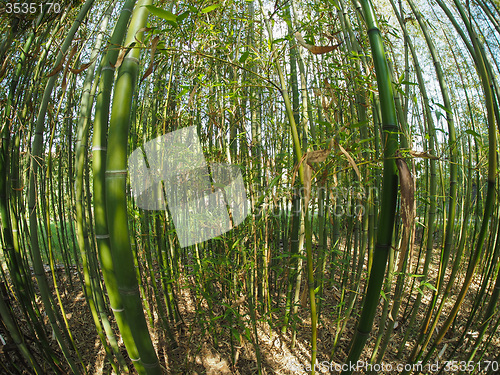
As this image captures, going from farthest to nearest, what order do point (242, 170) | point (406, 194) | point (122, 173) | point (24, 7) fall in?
point (242, 170) → point (24, 7) → point (122, 173) → point (406, 194)

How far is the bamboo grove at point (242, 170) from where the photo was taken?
684 millimetres

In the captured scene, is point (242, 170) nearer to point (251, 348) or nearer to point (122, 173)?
point (122, 173)

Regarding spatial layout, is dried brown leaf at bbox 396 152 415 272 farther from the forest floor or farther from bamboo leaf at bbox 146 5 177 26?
the forest floor

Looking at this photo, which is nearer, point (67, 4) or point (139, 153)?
point (67, 4)

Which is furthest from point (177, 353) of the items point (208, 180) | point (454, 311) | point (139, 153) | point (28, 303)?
point (454, 311)

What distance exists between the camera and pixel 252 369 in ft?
5.19

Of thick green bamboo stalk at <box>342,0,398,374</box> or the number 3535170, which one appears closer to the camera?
thick green bamboo stalk at <box>342,0,398,374</box>

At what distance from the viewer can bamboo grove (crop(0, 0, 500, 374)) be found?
26.9 inches

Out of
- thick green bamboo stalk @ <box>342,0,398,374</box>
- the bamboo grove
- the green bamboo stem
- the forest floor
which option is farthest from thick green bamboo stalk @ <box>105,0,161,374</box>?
the forest floor

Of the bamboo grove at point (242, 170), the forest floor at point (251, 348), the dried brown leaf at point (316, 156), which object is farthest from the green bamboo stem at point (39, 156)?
the dried brown leaf at point (316, 156)

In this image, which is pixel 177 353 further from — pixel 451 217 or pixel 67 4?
pixel 67 4

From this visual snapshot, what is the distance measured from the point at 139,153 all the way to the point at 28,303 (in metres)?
0.80

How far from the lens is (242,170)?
1.48m

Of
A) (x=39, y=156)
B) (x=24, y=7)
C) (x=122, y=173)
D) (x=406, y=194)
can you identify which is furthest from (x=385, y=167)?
(x=24, y=7)
